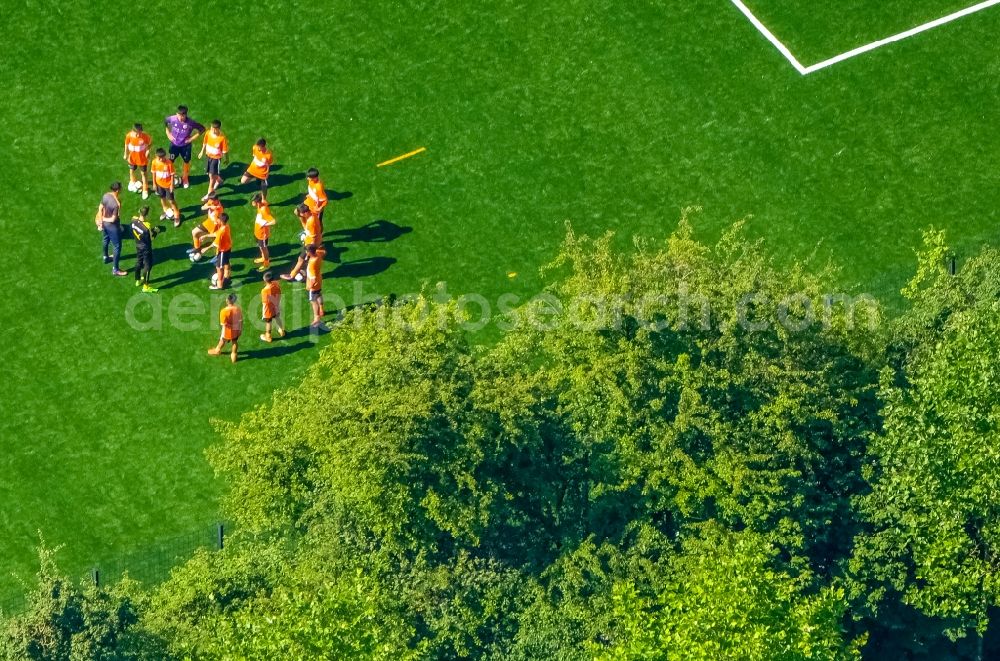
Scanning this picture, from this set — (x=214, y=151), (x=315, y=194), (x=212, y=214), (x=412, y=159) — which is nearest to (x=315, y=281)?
(x=315, y=194)

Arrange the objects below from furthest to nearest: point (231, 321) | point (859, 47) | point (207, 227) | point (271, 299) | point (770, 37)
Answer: point (770, 37)
point (859, 47)
point (207, 227)
point (271, 299)
point (231, 321)

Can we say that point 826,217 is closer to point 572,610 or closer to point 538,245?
point 538,245

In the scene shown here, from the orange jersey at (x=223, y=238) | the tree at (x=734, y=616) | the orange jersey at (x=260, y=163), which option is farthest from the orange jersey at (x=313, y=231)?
the tree at (x=734, y=616)

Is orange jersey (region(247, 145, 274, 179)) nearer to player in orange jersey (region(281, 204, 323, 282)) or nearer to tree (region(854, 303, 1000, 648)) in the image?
player in orange jersey (region(281, 204, 323, 282))

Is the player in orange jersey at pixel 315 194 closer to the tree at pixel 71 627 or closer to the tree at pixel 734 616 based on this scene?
the tree at pixel 71 627

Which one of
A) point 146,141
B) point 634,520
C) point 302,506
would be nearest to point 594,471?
point 634,520

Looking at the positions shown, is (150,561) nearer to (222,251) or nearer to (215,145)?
(222,251)

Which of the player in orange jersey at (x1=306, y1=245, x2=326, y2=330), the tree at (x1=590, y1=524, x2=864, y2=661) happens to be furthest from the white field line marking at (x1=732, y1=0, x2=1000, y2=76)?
the tree at (x1=590, y1=524, x2=864, y2=661)
